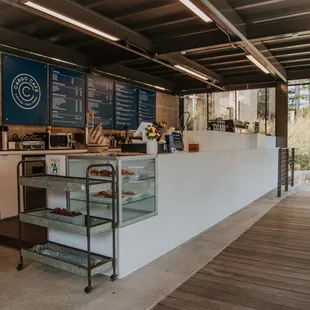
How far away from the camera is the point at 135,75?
8094 millimetres

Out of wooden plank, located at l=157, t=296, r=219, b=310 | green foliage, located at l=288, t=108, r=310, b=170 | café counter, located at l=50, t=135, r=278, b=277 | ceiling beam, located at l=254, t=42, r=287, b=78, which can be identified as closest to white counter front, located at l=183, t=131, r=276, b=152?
café counter, located at l=50, t=135, r=278, b=277

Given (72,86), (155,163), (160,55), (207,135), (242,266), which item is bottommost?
(242,266)

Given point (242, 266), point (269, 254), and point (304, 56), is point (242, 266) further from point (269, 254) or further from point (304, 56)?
point (304, 56)

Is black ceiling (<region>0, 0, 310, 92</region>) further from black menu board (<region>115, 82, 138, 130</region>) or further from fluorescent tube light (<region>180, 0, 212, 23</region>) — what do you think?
black menu board (<region>115, 82, 138, 130</region>)

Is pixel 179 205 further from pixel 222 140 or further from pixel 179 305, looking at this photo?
pixel 222 140

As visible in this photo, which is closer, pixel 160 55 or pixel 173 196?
pixel 173 196

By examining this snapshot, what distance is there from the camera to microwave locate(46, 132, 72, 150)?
17.8ft

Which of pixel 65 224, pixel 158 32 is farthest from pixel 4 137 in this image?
pixel 158 32

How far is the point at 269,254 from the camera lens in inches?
140

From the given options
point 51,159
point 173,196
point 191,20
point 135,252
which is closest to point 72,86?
point 191,20

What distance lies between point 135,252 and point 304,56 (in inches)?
239

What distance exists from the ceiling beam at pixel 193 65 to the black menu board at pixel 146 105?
158 cm

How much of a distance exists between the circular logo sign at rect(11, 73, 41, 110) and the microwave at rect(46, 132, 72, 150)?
1.98ft

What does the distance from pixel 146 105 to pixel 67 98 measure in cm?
272
